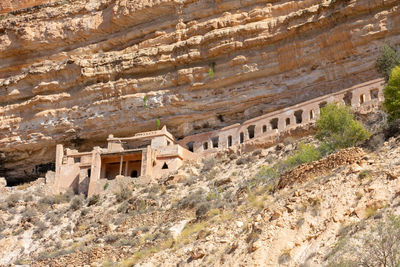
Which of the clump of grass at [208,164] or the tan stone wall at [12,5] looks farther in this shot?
the tan stone wall at [12,5]

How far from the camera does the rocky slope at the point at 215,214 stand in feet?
39.8

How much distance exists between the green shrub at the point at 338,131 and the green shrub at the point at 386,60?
6109 mm

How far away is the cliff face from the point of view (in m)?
30.9

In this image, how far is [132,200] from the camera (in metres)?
25.7

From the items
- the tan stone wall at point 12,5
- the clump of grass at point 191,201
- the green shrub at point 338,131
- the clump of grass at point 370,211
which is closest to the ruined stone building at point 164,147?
the green shrub at point 338,131

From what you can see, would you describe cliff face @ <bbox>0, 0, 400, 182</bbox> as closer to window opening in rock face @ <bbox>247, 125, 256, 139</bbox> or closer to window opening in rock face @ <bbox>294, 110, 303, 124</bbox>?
window opening in rock face @ <bbox>247, 125, 256, 139</bbox>

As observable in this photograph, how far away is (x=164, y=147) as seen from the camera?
31.1m

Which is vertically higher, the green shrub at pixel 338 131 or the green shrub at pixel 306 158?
the green shrub at pixel 338 131

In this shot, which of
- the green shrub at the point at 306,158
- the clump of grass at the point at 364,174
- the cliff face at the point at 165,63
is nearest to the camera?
the clump of grass at the point at 364,174

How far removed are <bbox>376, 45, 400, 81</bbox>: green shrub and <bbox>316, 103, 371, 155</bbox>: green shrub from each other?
611cm

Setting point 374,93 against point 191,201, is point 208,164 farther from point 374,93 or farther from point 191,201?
point 374,93

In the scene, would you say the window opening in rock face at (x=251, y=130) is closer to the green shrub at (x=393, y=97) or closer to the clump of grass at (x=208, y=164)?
the clump of grass at (x=208, y=164)

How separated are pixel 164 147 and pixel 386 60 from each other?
12.0 m

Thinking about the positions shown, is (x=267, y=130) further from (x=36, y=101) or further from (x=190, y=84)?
(x=36, y=101)
